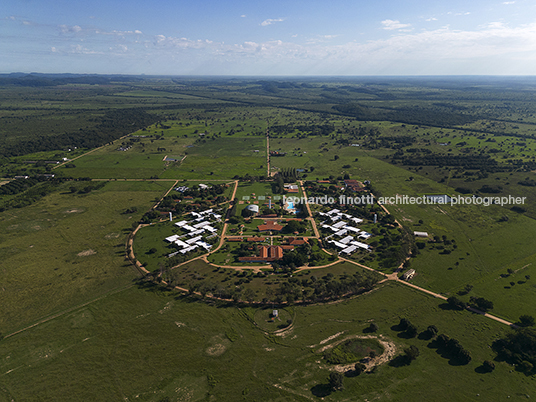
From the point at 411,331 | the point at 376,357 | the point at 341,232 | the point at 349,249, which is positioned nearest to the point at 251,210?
the point at 341,232

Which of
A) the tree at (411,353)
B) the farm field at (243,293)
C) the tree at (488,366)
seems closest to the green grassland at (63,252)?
the farm field at (243,293)

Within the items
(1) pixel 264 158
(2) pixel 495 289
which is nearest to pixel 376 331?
(2) pixel 495 289

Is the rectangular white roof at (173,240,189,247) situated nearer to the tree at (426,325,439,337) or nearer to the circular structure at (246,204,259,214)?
the circular structure at (246,204,259,214)

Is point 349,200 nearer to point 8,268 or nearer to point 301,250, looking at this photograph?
point 301,250

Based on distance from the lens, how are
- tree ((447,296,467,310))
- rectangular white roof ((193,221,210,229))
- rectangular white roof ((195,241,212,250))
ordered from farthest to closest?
rectangular white roof ((193,221,210,229)) < rectangular white roof ((195,241,212,250)) < tree ((447,296,467,310))

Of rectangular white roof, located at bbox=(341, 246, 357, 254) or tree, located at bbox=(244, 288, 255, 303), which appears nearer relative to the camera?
tree, located at bbox=(244, 288, 255, 303)

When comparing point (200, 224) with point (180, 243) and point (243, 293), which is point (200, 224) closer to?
point (180, 243)

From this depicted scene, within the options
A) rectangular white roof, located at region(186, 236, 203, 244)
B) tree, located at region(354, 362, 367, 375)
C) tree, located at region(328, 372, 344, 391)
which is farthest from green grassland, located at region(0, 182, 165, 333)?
tree, located at region(354, 362, 367, 375)

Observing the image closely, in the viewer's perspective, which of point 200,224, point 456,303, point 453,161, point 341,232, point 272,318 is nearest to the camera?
point 272,318

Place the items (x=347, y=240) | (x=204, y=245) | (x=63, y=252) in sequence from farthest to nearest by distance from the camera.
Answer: (x=347, y=240)
(x=204, y=245)
(x=63, y=252)
